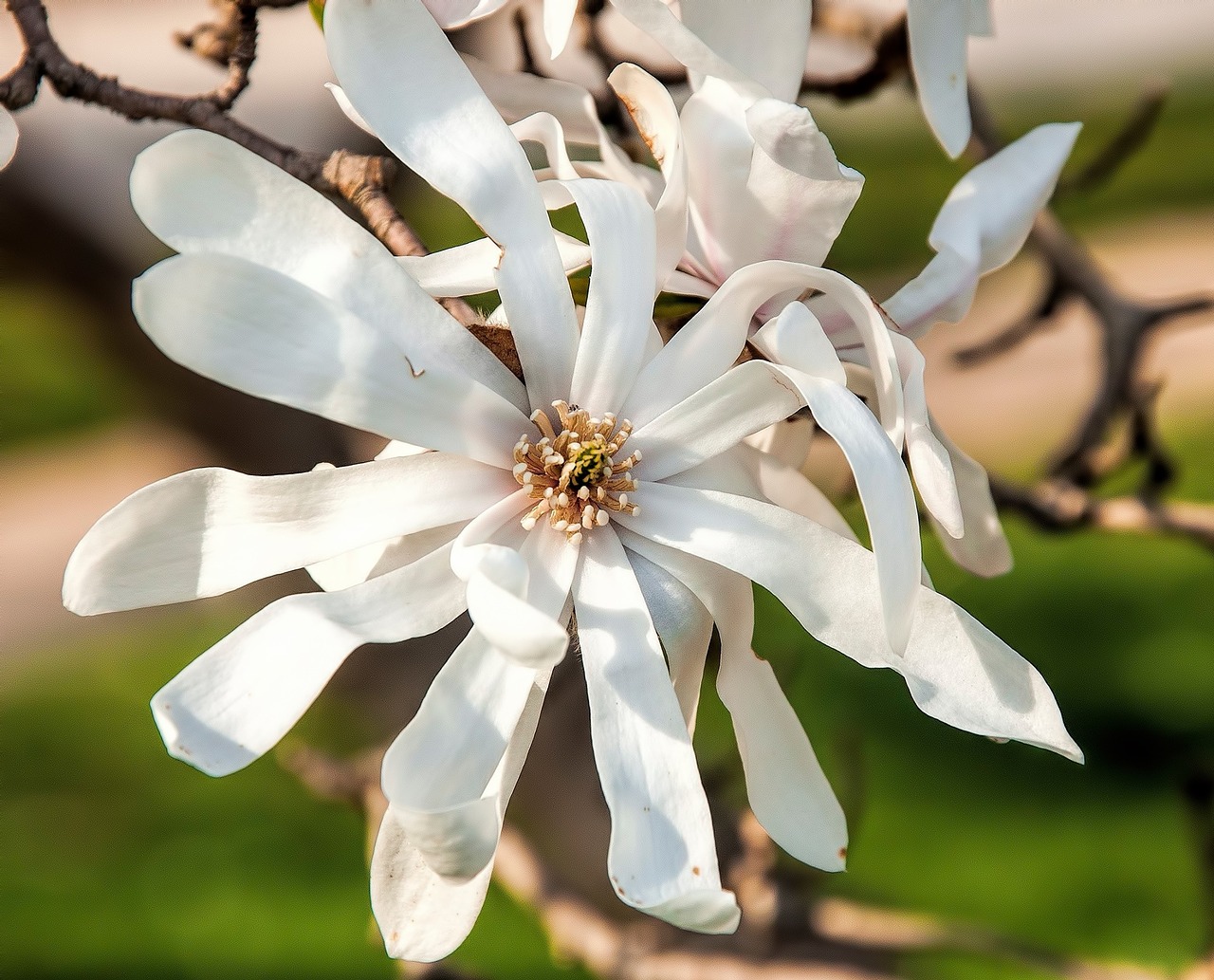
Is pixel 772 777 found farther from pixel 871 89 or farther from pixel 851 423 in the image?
pixel 871 89

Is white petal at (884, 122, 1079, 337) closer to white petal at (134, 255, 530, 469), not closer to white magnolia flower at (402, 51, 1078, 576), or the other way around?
white magnolia flower at (402, 51, 1078, 576)

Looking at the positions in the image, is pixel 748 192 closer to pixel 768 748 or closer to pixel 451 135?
pixel 451 135

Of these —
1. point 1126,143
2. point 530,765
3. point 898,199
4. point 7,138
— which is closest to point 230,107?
point 7,138

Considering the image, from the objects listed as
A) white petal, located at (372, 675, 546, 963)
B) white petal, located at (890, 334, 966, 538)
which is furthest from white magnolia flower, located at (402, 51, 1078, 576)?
white petal, located at (372, 675, 546, 963)

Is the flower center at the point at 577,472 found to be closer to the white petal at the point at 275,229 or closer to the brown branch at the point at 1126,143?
the white petal at the point at 275,229

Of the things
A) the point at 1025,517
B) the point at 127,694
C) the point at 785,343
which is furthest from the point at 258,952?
the point at 785,343
